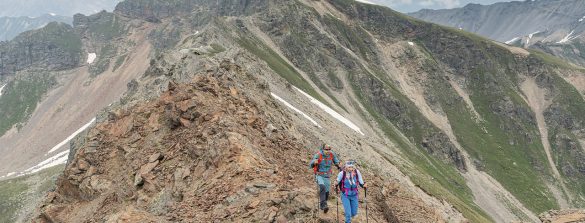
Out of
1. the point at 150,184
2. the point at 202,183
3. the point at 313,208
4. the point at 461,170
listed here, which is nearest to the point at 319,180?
the point at 313,208

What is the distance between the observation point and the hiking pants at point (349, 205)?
18578 mm

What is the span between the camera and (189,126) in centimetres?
2859

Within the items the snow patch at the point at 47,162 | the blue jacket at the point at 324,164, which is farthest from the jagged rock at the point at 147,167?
the snow patch at the point at 47,162

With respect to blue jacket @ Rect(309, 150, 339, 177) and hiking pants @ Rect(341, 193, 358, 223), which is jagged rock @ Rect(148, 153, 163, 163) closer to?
blue jacket @ Rect(309, 150, 339, 177)

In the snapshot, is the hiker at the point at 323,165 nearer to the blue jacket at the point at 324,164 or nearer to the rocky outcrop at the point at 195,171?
the blue jacket at the point at 324,164

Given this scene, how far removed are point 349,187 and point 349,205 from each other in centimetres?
91

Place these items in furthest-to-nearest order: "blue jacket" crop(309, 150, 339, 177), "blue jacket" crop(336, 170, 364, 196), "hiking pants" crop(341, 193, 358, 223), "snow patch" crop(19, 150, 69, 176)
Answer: "snow patch" crop(19, 150, 69, 176), "blue jacket" crop(309, 150, 339, 177), "blue jacket" crop(336, 170, 364, 196), "hiking pants" crop(341, 193, 358, 223)

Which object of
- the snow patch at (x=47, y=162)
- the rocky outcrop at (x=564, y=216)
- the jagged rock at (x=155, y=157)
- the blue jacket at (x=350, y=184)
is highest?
the jagged rock at (x=155, y=157)

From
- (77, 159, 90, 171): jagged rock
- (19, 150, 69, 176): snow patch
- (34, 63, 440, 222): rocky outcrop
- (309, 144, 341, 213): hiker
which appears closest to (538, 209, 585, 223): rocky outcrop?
(34, 63, 440, 222): rocky outcrop

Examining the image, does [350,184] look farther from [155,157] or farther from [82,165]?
[82,165]

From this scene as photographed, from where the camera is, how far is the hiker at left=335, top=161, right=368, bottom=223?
19.2 metres

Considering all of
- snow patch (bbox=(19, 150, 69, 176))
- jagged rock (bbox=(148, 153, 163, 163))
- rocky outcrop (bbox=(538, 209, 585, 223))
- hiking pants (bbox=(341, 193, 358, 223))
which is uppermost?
jagged rock (bbox=(148, 153, 163, 163))

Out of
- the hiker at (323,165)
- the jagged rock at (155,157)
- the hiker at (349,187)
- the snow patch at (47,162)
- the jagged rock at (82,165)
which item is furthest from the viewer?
the snow patch at (47,162)

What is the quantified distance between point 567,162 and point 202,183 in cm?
19885
